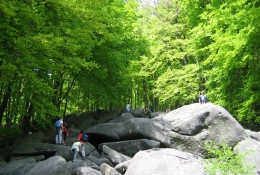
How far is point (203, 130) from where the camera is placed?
1406 centimetres

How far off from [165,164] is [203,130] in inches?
275

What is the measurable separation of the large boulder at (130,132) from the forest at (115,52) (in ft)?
9.34

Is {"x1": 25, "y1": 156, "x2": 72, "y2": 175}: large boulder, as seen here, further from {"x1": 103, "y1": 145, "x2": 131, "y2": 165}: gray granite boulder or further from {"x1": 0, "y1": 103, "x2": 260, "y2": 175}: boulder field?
{"x1": 103, "y1": 145, "x2": 131, "y2": 165}: gray granite boulder

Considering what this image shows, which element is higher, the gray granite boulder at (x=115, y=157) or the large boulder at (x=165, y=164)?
the large boulder at (x=165, y=164)

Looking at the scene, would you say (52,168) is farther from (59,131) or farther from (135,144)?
(59,131)

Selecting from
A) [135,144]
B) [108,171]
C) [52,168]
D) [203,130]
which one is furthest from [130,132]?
[52,168]

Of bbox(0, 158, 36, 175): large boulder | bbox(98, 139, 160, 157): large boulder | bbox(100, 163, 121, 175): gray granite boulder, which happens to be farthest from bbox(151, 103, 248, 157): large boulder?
bbox(0, 158, 36, 175): large boulder

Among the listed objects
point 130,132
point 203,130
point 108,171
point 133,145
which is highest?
point 203,130

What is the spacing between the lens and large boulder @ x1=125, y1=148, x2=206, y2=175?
7.50 metres

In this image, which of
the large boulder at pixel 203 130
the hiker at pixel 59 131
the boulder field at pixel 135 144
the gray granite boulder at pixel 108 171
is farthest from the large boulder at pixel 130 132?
the gray granite boulder at pixel 108 171

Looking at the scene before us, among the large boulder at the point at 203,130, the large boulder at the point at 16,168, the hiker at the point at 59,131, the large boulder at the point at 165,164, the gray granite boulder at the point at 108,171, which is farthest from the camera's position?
the hiker at the point at 59,131

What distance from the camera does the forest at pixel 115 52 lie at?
978 centimetres

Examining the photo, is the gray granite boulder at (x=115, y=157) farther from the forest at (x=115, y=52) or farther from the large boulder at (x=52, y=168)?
the forest at (x=115, y=52)

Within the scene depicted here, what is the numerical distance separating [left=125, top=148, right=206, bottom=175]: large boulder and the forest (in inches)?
182
